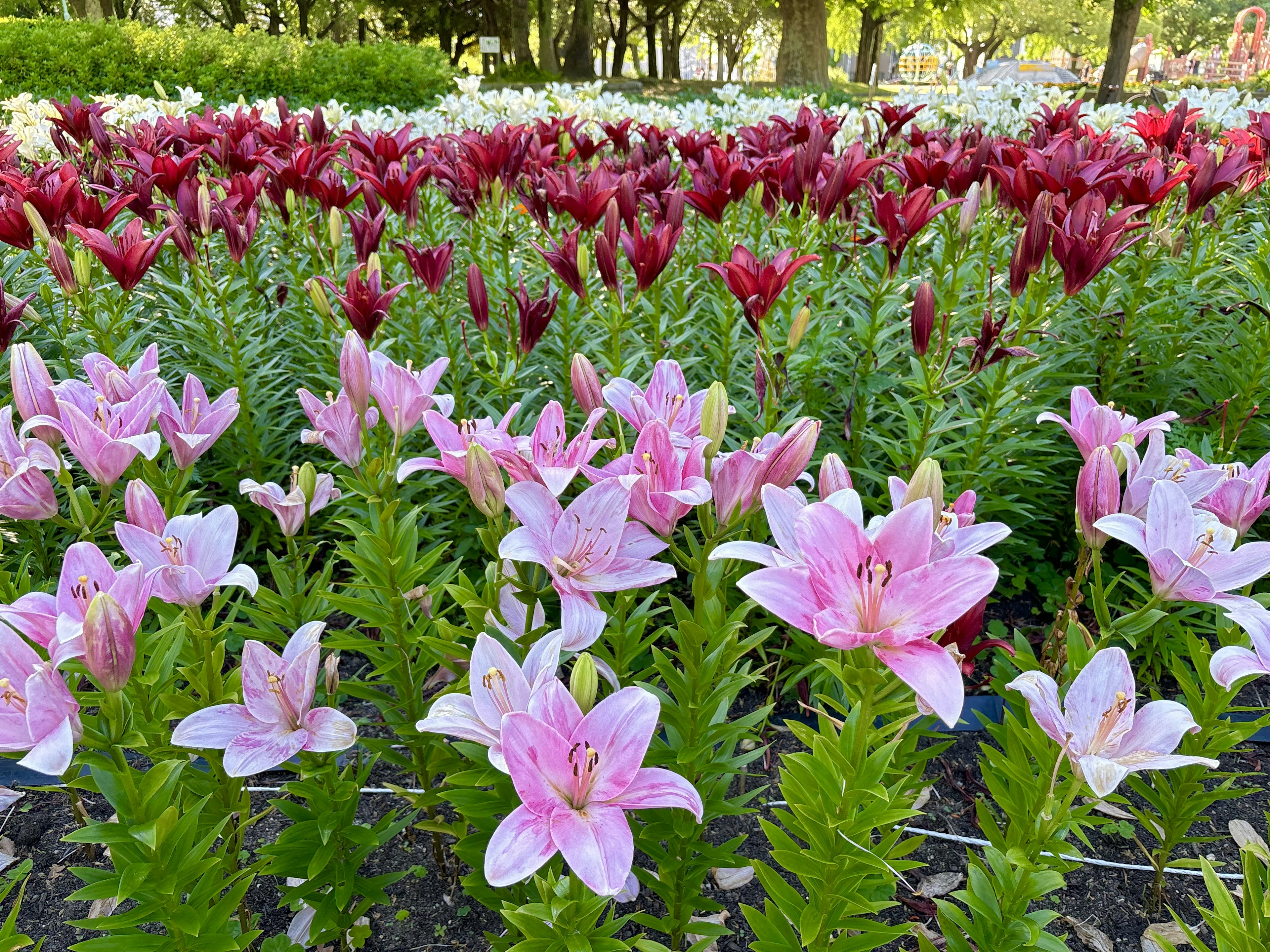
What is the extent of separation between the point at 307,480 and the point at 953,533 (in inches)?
45.3

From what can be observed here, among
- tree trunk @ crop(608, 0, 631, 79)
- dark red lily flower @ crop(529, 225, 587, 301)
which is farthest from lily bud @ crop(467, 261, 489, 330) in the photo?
tree trunk @ crop(608, 0, 631, 79)

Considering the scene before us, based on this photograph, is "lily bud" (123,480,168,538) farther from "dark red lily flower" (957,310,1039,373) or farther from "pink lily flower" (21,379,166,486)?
"dark red lily flower" (957,310,1039,373)

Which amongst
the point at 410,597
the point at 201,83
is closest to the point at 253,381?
the point at 410,597

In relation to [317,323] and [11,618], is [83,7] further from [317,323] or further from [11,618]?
[11,618]

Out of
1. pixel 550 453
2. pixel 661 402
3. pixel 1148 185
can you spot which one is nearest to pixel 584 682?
pixel 550 453

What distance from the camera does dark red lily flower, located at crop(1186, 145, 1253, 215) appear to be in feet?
10.2

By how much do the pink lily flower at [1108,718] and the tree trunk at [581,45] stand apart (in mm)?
27484

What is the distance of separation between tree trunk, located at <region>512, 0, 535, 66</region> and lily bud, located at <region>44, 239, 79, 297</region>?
24.3 m

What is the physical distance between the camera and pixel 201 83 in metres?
13.0

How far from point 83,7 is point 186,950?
2891 cm

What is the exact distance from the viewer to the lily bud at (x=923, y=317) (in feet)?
7.74

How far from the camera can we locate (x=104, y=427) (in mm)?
1541

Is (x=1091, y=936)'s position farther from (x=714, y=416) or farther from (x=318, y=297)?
(x=318, y=297)

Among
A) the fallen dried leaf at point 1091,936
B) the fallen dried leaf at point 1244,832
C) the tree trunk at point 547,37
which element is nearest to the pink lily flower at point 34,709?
the fallen dried leaf at point 1091,936
